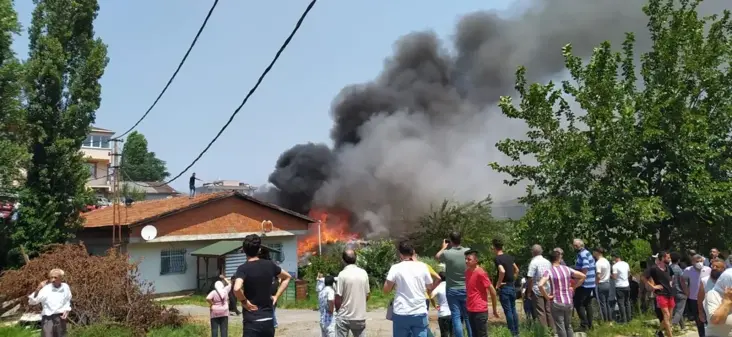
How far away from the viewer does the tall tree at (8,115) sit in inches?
655

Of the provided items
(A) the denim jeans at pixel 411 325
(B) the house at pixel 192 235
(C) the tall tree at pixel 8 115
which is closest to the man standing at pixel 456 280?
(A) the denim jeans at pixel 411 325

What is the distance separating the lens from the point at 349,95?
41.2 metres

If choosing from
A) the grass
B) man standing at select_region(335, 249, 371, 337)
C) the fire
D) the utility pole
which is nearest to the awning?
the grass

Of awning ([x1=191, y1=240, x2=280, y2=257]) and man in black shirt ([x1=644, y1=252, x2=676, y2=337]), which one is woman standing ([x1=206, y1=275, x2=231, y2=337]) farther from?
awning ([x1=191, y1=240, x2=280, y2=257])

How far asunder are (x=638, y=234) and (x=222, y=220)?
15.3 m

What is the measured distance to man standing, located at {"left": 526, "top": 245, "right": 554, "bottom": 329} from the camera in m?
8.13

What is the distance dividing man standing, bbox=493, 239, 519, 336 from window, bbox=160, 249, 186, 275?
1487 cm

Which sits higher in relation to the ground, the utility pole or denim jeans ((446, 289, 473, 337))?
the utility pole

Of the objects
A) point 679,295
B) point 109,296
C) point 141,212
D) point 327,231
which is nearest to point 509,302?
point 679,295

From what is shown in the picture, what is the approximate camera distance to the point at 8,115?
57.2 feet

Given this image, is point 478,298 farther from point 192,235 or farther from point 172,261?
point 172,261

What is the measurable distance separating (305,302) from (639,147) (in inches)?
416

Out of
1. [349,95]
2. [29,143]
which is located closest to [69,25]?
[29,143]

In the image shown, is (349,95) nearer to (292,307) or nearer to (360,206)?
(360,206)
